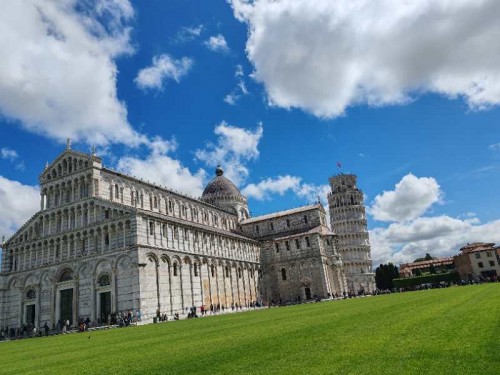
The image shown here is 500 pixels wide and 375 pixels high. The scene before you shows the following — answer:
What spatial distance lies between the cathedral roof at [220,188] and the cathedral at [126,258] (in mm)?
12851

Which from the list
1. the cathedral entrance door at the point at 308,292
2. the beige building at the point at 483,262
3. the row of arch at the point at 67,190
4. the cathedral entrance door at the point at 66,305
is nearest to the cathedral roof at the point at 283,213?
the cathedral entrance door at the point at 308,292

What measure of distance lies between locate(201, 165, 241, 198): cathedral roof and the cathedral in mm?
12851

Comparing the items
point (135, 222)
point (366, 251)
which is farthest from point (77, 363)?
point (366, 251)

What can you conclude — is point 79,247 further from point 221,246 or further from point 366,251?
point 366,251

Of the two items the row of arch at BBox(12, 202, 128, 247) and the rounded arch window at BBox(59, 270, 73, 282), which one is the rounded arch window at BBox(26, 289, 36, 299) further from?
the row of arch at BBox(12, 202, 128, 247)

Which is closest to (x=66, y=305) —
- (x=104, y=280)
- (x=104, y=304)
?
(x=104, y=304)

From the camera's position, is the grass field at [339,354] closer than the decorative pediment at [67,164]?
Yes

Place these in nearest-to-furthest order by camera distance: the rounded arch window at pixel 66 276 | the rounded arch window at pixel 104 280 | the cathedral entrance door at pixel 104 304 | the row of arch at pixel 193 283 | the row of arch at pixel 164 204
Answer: the cathedral entrance door at pixel 104 304 → the row of arch at pixel 193 283 → the rounded arch window at pixel 104 280 → the rounded arch window at pixel 66 276 → the row of arch at pixel 164 204

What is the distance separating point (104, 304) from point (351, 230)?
60.9 meters

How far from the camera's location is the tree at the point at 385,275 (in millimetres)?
95250

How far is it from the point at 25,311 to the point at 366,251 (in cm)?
6617

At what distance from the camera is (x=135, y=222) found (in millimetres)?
38719

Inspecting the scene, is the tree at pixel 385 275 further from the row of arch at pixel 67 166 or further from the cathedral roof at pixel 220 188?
the row of arch at pixel 67 166

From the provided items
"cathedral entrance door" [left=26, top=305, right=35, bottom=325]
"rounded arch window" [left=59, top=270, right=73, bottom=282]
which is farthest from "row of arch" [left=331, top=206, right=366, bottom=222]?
"cathedral entrance door" [left=26, top=305, right=35, bottom=325]
